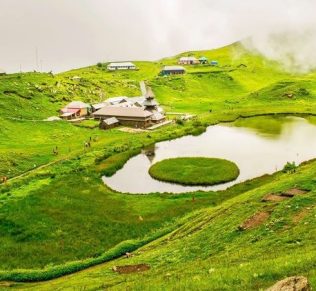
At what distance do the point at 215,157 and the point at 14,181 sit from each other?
121 ft

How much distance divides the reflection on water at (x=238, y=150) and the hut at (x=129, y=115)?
19972mm

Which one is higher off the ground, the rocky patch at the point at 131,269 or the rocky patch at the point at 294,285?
the rocky patch at the point at 294,285

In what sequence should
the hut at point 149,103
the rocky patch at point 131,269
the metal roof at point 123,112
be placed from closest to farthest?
1. the rocky patch at point 131,269
2. the metal roof at point 123,112
3. the hut at point 149,103

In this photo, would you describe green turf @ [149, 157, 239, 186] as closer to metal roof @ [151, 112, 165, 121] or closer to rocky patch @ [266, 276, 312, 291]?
metal roof @ [151, 112, 165, 121]

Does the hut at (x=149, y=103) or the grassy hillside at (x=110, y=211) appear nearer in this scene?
the grassy hillside at (x=110, y=211)

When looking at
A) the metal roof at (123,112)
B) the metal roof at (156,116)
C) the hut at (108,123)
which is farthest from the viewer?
the metal roof at (156,116)

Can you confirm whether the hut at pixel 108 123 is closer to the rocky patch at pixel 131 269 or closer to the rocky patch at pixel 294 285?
the rocky patch at pixel 131 269

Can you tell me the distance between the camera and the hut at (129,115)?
12812 centimetres

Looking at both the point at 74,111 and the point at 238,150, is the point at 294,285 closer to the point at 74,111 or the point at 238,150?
the point at 238,150

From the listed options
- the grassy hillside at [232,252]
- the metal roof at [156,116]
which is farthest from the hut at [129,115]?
the grassy hillside at [232,252]

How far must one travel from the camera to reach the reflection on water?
75.9 meters

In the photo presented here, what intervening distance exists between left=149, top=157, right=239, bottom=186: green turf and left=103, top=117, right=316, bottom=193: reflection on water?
1.31 m

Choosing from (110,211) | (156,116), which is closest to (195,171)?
(110,211)

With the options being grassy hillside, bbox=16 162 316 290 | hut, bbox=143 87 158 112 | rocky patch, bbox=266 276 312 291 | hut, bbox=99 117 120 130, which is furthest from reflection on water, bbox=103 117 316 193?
rocky patch, bbox=266 276 312 291
